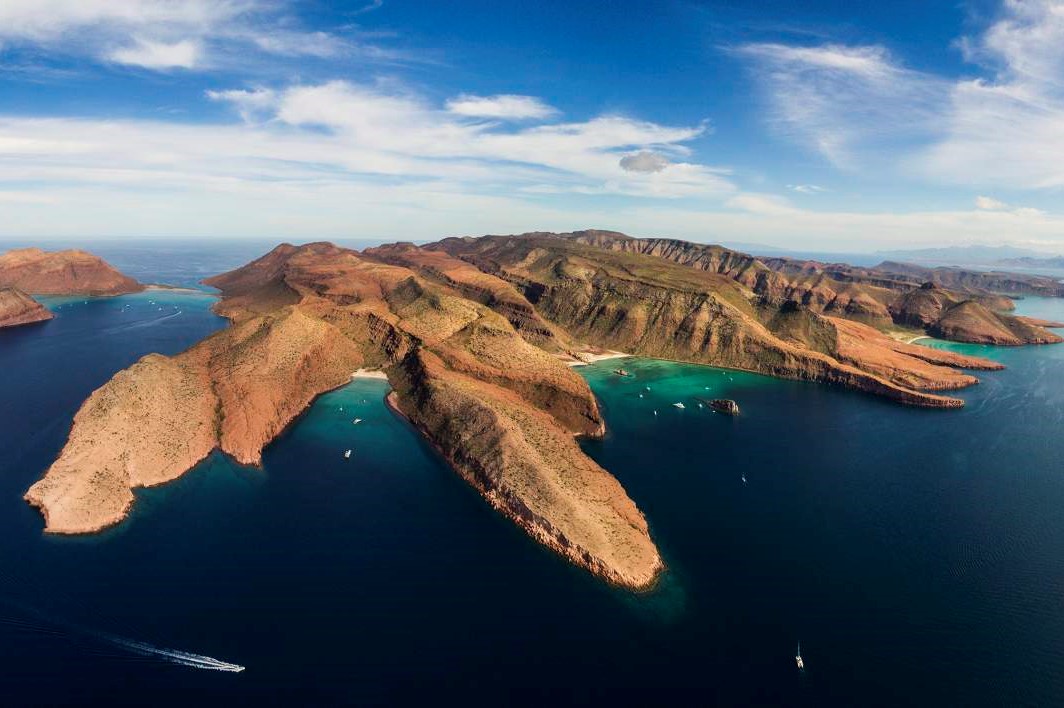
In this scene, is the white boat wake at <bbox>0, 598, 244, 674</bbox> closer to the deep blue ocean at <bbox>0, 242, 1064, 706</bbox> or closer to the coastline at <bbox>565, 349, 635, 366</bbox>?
the deep blue ocean at <bbox>0, 242, 1064, 706</bbox>

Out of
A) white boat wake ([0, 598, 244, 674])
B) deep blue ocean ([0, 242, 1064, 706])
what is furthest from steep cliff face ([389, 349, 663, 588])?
white boat wake ([0, 598, 244, 674])

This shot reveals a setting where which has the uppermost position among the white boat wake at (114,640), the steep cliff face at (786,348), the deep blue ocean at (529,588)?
the steep cliff face at (786,348)

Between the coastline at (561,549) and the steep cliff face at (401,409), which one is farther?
the steep cliff face at (401,409)

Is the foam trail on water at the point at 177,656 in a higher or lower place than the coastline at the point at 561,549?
lower

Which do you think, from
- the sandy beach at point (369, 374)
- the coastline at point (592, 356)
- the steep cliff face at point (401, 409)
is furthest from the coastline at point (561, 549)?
the coastline at point (592, 356)

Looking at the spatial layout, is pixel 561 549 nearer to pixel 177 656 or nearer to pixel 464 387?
pixel 177 656

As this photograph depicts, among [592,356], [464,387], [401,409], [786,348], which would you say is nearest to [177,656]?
[464,387]

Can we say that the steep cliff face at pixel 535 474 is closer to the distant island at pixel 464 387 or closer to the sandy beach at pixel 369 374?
the distant island at pixel 464 387

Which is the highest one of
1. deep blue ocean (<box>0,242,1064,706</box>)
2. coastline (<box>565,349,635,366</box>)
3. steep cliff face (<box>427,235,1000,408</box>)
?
steep cliff face (<box>427,235,1000,408</box>)
